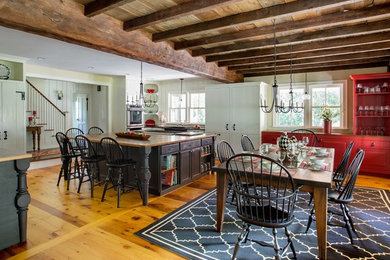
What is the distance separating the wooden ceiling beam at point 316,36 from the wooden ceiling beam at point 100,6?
2281 mm

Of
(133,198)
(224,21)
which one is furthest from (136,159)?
(224,21)

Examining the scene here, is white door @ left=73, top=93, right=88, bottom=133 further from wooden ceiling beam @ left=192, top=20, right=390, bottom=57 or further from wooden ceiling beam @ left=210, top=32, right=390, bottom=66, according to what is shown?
wooden ceiling beam @ left=192, top=20, right=390, bottom=57

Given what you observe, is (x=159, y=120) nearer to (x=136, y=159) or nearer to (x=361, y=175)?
(x=136, y=159)

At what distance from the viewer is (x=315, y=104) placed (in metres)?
6.17

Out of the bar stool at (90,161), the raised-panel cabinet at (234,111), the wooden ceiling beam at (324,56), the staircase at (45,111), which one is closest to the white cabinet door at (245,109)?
the raised-panel cabinet at (234,111)

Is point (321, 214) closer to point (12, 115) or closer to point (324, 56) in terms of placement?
point (324, 56)

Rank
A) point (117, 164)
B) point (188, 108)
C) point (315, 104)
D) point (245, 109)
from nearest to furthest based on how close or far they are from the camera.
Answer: point (117, 164) < point (315, 104) < point (245, 109) < point (188, 108)

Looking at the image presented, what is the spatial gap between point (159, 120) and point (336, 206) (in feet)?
20.4

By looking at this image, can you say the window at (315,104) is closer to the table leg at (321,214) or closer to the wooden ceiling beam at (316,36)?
the wooden ceiling beam at (316,36)

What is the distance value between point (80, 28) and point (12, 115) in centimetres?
360

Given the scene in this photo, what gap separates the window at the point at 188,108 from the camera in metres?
7.89

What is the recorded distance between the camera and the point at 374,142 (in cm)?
500

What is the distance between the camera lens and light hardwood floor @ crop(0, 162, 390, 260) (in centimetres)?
228

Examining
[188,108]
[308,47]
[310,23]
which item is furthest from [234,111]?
[310,23]
